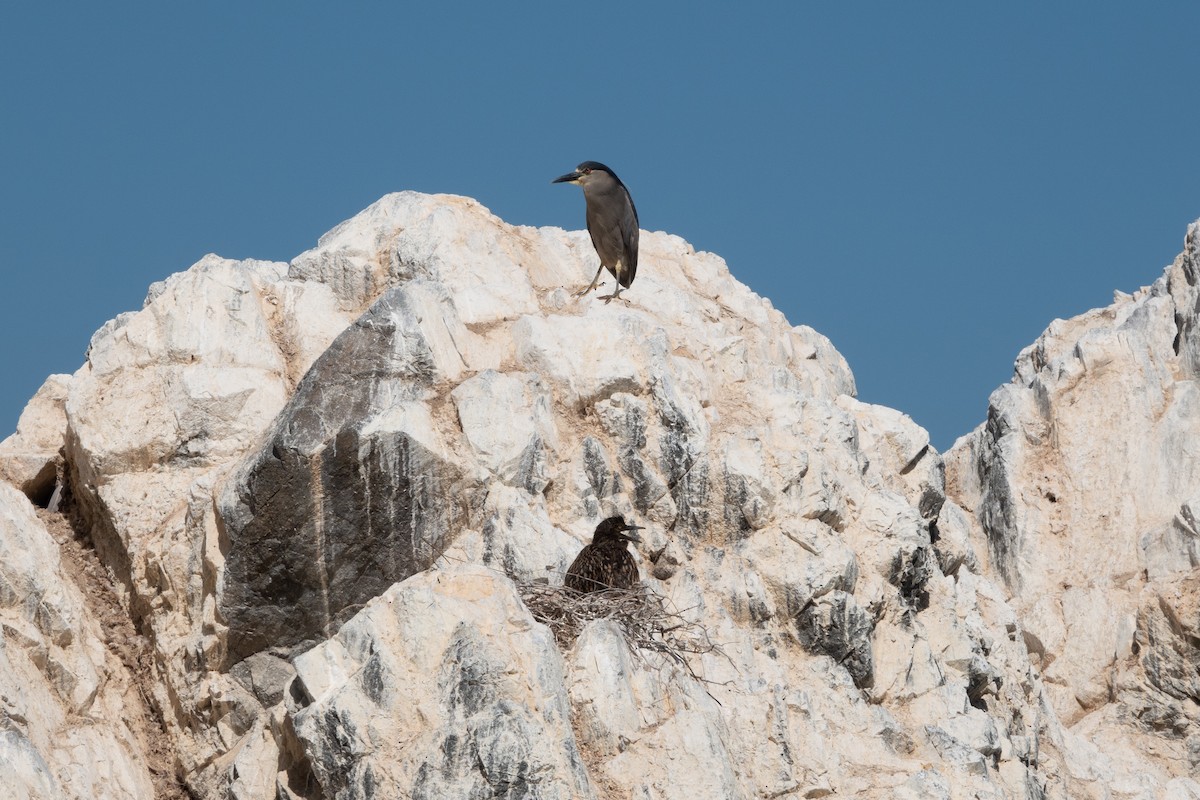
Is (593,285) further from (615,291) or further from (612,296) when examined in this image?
(612,296)

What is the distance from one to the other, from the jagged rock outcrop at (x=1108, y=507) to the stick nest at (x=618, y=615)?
998 cm

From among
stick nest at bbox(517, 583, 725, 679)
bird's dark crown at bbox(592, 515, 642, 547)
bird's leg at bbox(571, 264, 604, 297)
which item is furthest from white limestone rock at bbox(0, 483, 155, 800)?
bird's leg at bbox(571, 264, 604, 297)

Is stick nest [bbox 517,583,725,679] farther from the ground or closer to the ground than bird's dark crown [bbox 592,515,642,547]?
closer to the ground

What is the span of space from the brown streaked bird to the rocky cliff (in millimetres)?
299

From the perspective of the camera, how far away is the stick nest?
1526cm

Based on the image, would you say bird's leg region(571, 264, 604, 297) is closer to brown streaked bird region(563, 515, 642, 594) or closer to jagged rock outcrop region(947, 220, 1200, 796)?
brown streaked bird region(563, 515, 642, 594)

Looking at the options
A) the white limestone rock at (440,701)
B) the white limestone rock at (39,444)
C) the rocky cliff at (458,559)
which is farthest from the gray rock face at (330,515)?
the white limestone rock at (39,444)

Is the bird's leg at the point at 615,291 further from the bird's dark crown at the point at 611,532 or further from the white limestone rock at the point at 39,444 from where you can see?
the white limestone rock at the point at 39,444

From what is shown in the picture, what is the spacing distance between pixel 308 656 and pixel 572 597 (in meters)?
2.23

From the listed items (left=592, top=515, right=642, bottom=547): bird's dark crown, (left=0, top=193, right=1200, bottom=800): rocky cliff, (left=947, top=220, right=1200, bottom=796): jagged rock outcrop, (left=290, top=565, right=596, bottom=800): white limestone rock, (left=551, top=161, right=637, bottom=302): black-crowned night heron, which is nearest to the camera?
(left=290, top=565, right=596, bottom=800): white limestone rock

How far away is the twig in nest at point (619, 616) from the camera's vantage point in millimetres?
15258

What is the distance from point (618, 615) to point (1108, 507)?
13.2m

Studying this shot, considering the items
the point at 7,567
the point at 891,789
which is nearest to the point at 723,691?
the point at 891,789

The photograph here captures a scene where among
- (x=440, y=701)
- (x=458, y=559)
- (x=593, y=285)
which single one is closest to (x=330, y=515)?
(x=458, y=559)
